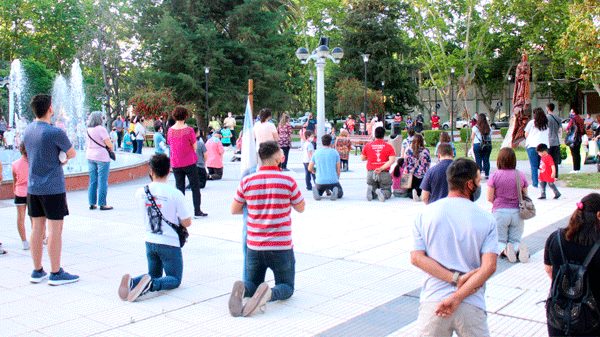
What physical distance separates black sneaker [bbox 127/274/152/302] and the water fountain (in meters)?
8.32

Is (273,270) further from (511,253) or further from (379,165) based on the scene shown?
(379,165)

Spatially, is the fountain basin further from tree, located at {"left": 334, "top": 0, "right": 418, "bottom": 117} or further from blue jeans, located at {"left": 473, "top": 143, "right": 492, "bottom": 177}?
tree, located at {"left": 334, "top": 0, "right": 418, "bottom": 117}

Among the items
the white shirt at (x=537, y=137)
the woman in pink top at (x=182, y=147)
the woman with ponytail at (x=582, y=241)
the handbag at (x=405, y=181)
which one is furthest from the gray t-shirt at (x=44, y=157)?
the white shirt at (x=537, y=137)

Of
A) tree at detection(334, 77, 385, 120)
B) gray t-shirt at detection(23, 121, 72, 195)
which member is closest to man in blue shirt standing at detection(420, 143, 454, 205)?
gray t-shirt at detection(23, 121, 72, 195)

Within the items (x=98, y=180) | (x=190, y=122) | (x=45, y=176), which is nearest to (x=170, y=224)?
(x=45, y=176)

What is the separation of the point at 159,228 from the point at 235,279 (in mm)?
1063

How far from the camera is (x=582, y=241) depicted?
283cm

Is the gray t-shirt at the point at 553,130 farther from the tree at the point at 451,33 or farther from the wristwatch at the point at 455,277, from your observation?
the tree at the point at 451,33

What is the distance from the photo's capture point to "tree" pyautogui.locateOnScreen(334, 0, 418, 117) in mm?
44750

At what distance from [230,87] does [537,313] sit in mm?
31976

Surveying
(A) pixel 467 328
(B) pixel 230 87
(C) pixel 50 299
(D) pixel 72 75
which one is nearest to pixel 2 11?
(D) pixel 72 75

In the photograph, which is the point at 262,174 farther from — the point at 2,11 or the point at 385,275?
the point at 2,11

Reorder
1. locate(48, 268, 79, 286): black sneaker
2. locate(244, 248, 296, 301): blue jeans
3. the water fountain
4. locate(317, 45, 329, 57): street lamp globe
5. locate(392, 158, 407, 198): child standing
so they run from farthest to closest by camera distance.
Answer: locate(317, 45, 329, 57): street lamp globe < the water fountain < locate(392, 158, 407, 198): child standing < locate(48, 268, 79, 286): black sneaker < locate(244, 248, 296, 301): blue jeans

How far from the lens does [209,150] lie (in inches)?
577
